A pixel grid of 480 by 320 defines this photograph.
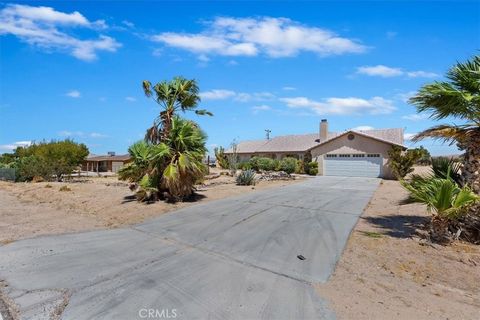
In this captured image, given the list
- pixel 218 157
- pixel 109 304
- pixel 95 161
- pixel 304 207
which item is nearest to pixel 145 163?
pixel 304 207

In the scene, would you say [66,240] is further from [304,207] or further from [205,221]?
[304,207]

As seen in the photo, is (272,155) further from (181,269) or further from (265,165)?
(181,269)

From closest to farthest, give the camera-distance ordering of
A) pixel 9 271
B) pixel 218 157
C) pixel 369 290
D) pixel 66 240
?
pixel 369 290
pixel 9 271
pixel 66 240
pixel 218 157

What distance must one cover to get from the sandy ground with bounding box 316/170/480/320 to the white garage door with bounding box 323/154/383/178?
76.1 ft

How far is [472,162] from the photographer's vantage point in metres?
7.38

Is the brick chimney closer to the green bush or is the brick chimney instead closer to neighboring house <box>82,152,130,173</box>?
the green bush

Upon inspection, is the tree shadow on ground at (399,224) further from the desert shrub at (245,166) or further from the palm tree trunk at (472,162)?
the desert shrub at (245,166)

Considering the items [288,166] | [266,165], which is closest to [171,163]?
[288,166]

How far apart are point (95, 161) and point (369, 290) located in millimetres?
60097

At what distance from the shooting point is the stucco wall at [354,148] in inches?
1160

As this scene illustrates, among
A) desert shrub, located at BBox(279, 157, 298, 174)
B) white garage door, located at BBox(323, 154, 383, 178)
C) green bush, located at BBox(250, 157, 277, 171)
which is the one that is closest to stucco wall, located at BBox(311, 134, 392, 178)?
white garage door, located at BBox(323, 154, 383, 178)

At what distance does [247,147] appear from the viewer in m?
49.4

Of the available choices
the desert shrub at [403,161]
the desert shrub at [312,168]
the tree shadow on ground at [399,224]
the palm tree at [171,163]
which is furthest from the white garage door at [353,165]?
the palm tree at [171,163]

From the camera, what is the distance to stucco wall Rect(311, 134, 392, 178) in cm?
2945
